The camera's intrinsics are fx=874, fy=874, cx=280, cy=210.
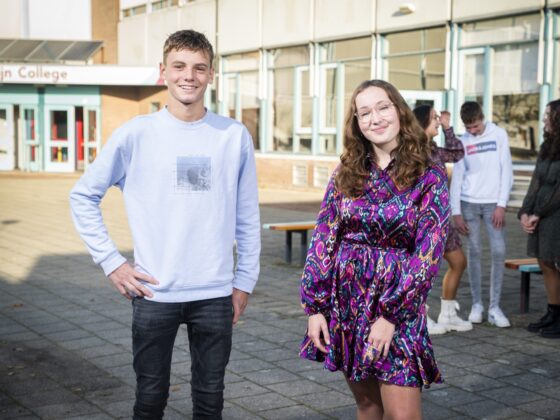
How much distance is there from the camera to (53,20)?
39219 millimetres

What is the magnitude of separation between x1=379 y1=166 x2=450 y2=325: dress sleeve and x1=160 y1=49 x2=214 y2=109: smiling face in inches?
37.6

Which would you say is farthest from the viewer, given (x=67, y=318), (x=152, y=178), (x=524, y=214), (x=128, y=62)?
(x=128, y=62)

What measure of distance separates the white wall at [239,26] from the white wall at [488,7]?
9038 mm

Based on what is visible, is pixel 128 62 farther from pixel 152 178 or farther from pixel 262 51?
pixel 152 178

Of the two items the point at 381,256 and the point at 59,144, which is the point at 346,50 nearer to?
the point at 59,144

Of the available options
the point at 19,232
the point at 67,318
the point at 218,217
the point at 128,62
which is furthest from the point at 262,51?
the point at 218,217

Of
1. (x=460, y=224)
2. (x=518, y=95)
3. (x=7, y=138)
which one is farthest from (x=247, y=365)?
(x=7, y=138)

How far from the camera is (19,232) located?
1461 centimetres

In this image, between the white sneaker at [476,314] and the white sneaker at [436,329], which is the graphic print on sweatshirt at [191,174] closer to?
the white sneaker at [436,329]

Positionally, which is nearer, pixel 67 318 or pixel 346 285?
pixel 346 285

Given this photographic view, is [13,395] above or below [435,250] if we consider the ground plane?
below

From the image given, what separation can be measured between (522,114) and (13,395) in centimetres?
1586

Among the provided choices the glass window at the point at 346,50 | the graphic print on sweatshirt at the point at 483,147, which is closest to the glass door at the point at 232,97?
the glass window at the point at 346,50

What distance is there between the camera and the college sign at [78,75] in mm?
33688
